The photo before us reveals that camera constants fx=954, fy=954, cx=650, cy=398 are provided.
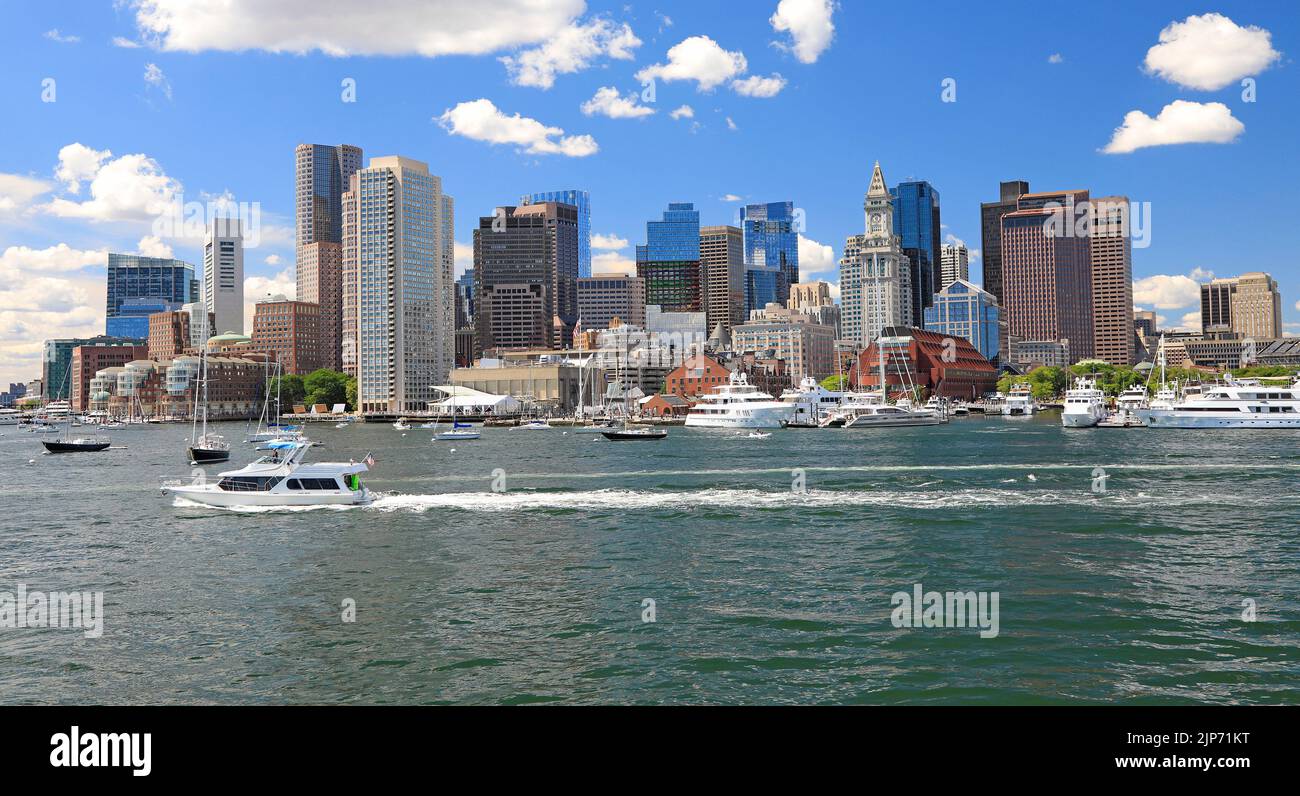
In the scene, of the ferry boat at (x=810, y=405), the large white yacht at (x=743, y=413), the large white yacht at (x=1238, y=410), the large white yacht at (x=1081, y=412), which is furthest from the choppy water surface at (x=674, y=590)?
the ferry boat at (x=810, y=405)

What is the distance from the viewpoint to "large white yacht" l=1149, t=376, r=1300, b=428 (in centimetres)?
12069

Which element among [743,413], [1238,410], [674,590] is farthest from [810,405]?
[674,590]

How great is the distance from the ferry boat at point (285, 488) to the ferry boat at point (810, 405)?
110793 millimetres

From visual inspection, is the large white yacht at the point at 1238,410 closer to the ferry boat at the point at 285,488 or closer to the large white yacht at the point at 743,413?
the large white yacht at the point at 743,413

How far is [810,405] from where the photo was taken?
165 m

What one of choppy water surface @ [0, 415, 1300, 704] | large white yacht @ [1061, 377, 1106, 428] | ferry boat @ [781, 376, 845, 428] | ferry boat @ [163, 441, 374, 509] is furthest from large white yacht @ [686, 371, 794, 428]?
ferry boat @ [163, 441, 374, 509]

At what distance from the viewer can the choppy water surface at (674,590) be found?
764 inches

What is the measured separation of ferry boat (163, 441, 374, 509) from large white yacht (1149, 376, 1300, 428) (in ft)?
382

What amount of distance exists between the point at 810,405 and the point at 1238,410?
63.8 meters

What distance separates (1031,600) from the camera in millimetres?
26328

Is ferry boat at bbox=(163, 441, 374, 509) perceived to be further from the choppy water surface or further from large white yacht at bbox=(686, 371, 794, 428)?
large white yacht at bbox=(686, 371, 794, 428)
